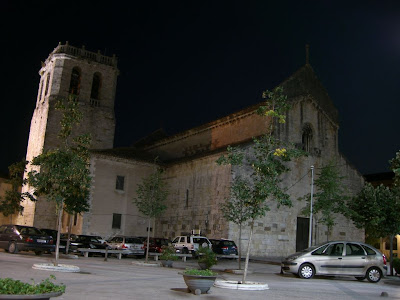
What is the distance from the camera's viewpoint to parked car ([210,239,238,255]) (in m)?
26.7

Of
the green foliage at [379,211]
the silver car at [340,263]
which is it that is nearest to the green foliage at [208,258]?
the silver car at [340,263]

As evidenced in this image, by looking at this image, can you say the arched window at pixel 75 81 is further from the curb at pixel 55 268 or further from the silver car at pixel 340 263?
the silver car at pixel 340 263

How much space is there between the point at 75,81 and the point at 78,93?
1604 mm

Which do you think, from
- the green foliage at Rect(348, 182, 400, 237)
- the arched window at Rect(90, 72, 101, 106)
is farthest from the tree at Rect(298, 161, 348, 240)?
the arched window at Rect(90, 72, 101, 106)

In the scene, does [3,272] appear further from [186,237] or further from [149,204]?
[186,237]

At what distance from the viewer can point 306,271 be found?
1809 centimetres

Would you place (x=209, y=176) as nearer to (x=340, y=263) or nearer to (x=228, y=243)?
(x=228, y=243)

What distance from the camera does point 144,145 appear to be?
163 ft

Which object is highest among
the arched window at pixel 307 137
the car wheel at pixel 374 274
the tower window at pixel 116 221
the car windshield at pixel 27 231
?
the arched window at pixel 307 137

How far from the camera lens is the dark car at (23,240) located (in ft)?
72.7

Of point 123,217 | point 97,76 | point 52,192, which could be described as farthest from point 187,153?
point 52,192

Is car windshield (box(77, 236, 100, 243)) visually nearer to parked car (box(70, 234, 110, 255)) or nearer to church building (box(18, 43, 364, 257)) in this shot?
parked car (box(70, 234, 110, 255))

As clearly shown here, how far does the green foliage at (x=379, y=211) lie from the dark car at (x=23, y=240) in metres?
16.9

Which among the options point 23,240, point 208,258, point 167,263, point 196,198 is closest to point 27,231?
point 23,240
